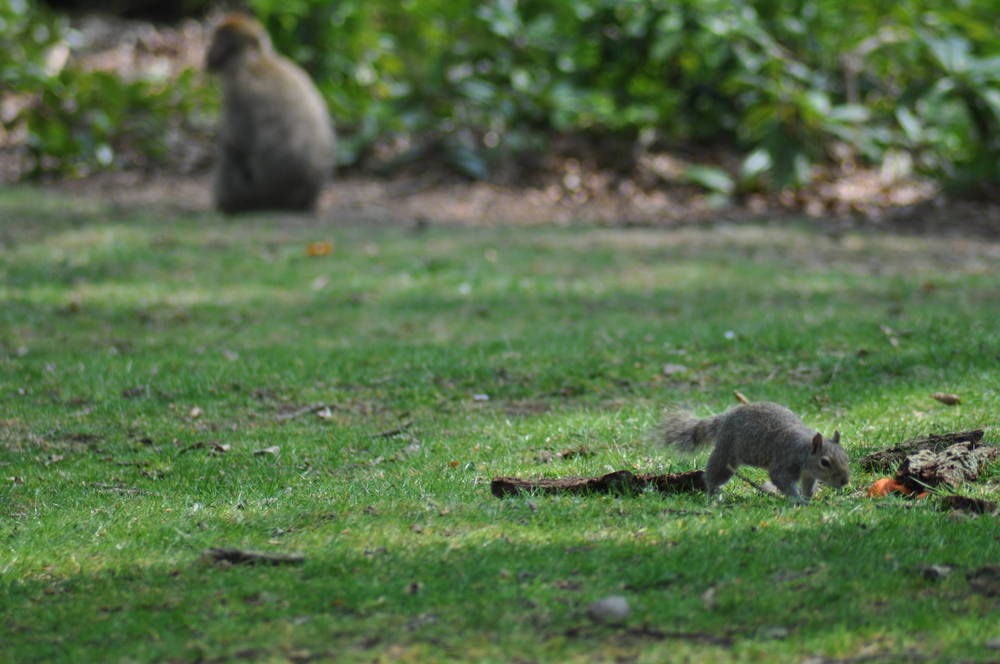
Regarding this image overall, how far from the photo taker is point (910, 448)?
5.24m

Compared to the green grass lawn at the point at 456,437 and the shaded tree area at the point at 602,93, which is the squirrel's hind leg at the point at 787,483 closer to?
the green grass lawn at the point at 456,437

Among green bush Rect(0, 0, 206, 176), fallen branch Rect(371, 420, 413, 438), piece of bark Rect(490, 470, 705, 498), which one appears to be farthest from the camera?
green bush Rect(0, 0, 206, 176)

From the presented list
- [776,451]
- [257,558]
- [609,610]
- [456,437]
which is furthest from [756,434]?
[257,558]

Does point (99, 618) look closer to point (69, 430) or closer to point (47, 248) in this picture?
point (69, 430)

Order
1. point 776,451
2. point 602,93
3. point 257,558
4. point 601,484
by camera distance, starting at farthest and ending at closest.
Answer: point 602,93 < point 601,484 < point 776,451 < point 257,558

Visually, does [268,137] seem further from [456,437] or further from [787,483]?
[787,483]

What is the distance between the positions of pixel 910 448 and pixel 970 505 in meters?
0.73

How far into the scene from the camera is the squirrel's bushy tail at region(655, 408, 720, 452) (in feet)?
16.6

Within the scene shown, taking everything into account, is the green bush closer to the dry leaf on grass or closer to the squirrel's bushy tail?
the squirrel's bushy tail

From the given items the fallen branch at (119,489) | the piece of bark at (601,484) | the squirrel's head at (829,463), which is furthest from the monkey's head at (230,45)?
the squirrel's head at (829,463)

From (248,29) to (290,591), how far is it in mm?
10220

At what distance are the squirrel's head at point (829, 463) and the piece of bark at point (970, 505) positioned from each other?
0.40 m

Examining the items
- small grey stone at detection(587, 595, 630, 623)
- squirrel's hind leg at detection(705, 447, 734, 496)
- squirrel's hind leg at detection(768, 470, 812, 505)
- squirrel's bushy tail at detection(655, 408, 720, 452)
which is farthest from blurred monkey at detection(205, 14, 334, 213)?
small grey stone at detection(587, 595, 630, 623)

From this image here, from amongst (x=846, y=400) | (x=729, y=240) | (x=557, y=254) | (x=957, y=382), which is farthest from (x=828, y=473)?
(x=729, y=240)
